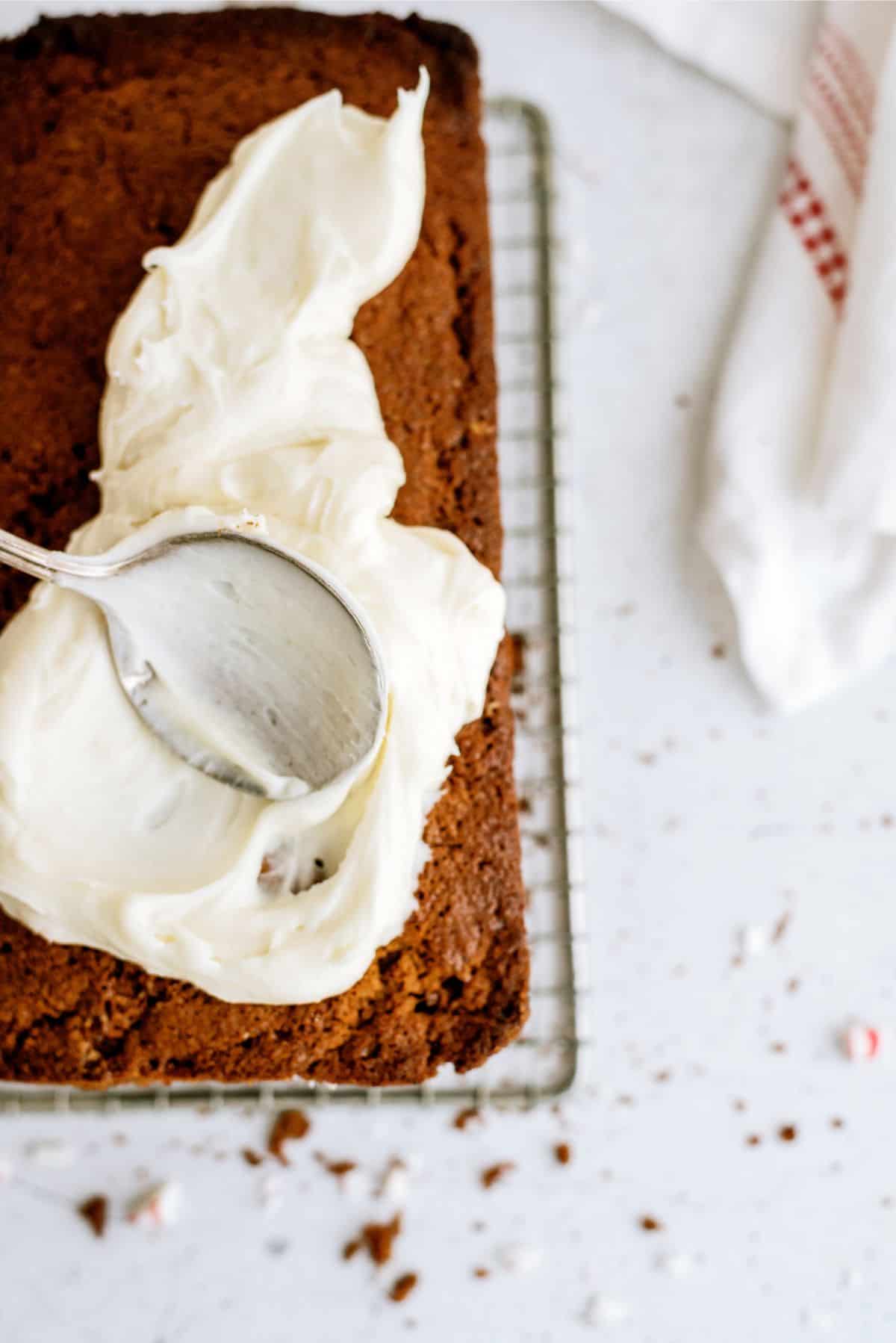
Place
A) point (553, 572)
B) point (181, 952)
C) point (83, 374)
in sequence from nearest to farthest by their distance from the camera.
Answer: point (181, 952)
point (83, 374)
point (553, 572)

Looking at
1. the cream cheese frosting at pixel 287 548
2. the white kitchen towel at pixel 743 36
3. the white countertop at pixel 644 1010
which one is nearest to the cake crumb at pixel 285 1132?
the white countertop at pixel 644 1010

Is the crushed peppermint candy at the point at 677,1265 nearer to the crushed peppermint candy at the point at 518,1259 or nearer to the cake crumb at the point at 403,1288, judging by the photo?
the crushed peppermint candy at the point at 518,1259

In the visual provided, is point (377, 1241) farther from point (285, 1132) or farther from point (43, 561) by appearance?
point (43, 561)

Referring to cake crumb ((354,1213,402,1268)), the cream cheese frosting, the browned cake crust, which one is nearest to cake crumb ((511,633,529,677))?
the browned cake crust

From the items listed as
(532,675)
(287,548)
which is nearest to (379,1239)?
(532,675)

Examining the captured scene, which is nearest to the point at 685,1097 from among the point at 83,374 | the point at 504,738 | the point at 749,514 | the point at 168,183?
the point at 504,738

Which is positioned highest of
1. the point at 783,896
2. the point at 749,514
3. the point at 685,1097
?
the point at 749,514

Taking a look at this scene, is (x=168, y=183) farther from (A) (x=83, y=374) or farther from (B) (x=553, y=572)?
(B) (x=553, y=572)

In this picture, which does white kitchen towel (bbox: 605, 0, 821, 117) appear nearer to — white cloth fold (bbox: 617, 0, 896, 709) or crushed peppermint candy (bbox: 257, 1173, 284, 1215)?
white cloth fold (bbox: 617, 0, 896, 709)
